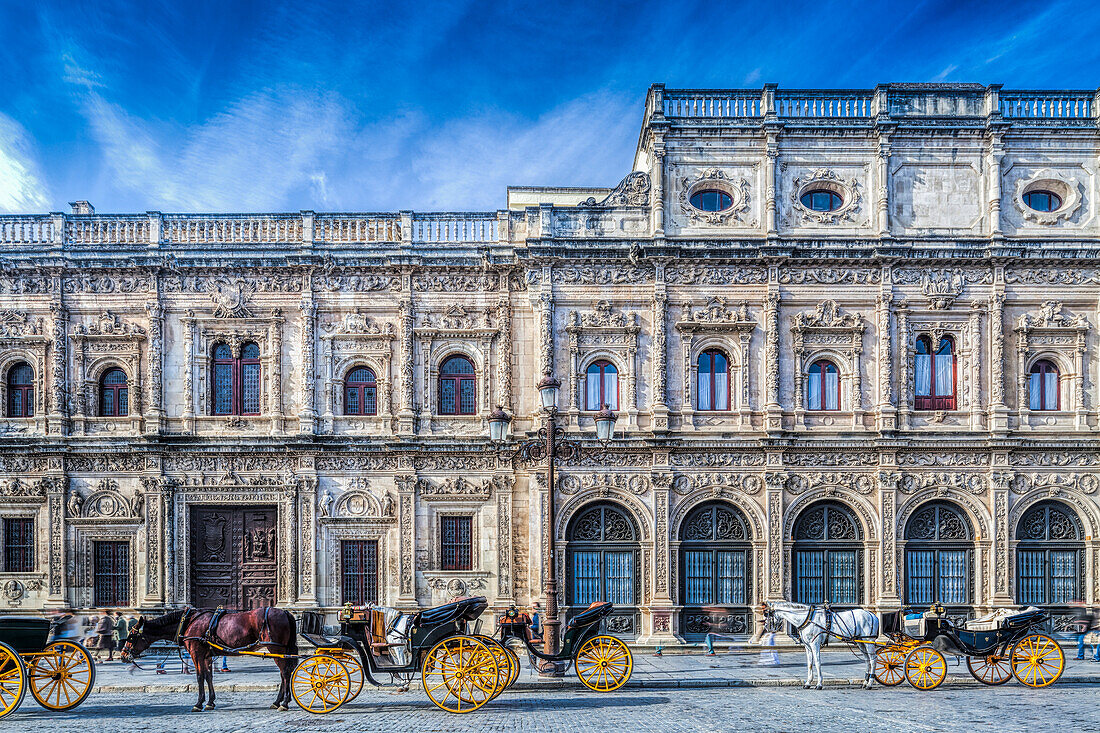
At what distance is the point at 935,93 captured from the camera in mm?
22203

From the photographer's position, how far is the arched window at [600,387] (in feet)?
71.6

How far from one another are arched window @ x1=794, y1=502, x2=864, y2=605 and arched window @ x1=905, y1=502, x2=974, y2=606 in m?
1.37

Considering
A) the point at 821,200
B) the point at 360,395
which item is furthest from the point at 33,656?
the point at 821,200

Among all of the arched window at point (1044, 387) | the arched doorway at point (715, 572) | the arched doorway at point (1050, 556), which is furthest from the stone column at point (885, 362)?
the arched doorway at point (715, 572)

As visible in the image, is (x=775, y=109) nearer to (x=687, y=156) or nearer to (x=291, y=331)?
(x=687, y=156)

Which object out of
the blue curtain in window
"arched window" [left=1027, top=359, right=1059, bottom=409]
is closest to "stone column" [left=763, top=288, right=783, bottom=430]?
the blue curtain in window

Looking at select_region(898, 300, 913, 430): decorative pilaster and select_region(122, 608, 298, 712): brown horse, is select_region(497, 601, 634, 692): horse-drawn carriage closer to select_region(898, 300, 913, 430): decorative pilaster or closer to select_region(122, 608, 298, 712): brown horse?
select_region(122, 608, 298, 712): brown horse

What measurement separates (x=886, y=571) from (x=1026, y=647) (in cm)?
536

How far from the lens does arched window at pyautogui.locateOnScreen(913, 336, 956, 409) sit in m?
21.8

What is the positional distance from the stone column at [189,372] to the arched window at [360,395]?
4.06 m

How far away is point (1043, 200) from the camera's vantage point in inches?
882

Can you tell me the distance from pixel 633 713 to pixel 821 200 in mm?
15170

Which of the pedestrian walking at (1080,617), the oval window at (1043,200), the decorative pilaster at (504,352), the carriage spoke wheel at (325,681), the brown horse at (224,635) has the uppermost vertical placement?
the oval window at (1043,200)

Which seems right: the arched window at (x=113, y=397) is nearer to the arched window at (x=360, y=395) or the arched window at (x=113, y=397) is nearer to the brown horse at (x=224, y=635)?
the arched window at (x=360, y=395)
